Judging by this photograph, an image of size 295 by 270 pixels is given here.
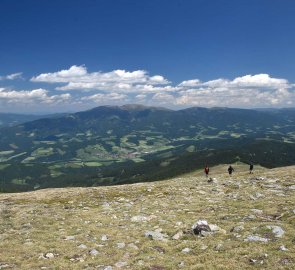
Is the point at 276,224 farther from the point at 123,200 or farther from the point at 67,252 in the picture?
the point at 123,200

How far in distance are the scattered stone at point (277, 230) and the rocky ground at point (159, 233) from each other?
0.06 metres

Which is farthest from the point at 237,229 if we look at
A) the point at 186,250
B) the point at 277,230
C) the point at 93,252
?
the point at 93,252

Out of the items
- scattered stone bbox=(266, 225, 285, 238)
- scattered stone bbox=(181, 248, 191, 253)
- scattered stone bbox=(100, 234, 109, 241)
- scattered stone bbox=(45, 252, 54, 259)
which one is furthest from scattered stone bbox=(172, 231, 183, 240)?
scattered stone bbox=(45, 252, 54, 259)

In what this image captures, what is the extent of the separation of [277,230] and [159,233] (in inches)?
303

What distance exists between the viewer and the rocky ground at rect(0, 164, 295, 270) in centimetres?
1839

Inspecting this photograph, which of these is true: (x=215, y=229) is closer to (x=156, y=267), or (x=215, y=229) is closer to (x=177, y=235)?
(x=177, y=235)

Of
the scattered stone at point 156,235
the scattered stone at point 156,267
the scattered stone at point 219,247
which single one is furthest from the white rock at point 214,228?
the scattered stone at point 156,267

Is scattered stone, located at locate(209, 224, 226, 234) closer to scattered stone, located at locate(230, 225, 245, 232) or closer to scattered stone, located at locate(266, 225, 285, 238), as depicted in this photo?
scattered stone, located at locate(230, 225, 245, 232)

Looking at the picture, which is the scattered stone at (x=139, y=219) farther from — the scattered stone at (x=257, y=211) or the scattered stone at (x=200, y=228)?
the scattered stone at (x=257, y=211)

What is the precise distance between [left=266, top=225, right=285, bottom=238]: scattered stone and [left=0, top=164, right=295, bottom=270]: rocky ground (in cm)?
6

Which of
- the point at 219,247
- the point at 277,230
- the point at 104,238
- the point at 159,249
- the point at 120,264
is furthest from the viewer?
the point at 104,238

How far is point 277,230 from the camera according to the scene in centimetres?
2120

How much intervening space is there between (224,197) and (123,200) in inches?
448

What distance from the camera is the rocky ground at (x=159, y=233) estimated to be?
60.3 feet
